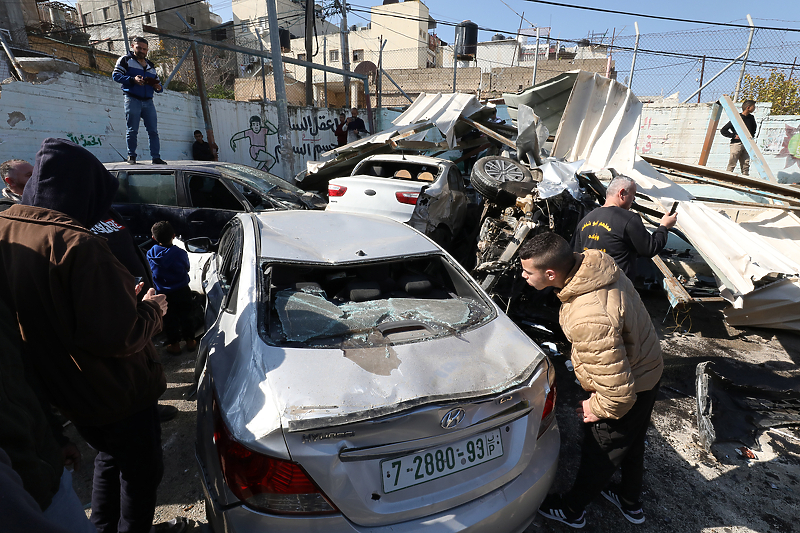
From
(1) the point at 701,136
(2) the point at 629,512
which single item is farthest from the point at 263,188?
(1) the point at 701,136

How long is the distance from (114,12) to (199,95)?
33.3 meters

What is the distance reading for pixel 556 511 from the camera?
223 centimetres

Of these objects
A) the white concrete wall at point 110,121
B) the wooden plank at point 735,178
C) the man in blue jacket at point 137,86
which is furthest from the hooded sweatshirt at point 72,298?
the wooden plank at point 735,178

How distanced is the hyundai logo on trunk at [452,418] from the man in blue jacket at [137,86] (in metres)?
5.82

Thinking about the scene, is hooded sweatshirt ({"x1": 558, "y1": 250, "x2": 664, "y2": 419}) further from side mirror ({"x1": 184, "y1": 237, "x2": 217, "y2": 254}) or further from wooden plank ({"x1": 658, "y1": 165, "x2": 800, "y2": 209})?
wooden plank ({"x1": 658, "y1": 165, "x2": 800, "y2": 209})

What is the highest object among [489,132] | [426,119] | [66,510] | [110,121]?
[426,119]

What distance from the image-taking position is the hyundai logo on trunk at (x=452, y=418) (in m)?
1.51

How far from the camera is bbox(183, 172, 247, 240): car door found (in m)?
5.19

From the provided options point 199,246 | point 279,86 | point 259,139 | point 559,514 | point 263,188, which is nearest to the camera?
point 559,514

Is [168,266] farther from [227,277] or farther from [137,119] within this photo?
[137,119]

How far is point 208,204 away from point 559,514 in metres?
5.15

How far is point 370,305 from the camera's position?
238 centimetres

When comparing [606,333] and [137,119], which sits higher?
[137,119]

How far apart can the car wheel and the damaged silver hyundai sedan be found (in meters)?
3.28
